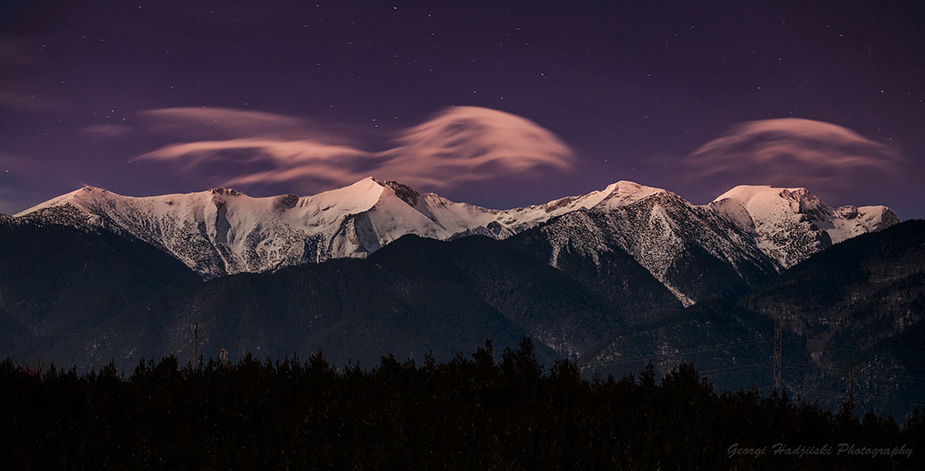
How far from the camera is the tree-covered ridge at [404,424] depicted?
108 feet

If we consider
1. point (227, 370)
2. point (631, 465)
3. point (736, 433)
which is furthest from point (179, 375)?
point (736, 433)

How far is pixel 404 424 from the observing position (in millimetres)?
37125

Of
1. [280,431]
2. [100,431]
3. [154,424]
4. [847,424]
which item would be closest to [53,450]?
[100,431]

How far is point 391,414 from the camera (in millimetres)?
37562

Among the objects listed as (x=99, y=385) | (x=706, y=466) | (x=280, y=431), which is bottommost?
(x=706, y=466)

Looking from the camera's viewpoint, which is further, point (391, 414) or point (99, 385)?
point (99, 385)

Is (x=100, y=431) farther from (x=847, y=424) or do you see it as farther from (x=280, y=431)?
(x=847, y=424)

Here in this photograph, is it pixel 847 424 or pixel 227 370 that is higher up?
pixel 227 370

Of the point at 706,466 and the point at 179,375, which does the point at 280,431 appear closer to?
the point at 179,375

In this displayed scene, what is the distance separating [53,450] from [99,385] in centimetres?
850

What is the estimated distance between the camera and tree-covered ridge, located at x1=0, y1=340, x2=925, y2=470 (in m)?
33.0

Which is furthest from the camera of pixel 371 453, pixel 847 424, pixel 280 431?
pixel 847 424

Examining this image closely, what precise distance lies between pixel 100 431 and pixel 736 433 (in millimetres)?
25838

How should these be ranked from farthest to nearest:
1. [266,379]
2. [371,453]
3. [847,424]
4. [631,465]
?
1. [266,379]
2. [847,424]
3. [371,453]
4. [631,465]
